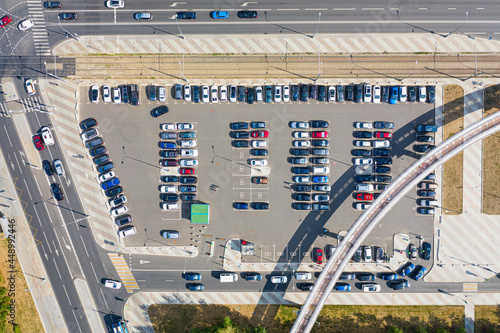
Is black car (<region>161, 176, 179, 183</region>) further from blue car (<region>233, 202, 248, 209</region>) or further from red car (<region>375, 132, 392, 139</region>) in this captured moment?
red car (<region>375, 132, 392, 139</region>)

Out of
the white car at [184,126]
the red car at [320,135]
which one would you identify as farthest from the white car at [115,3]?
the red car at [320,135]

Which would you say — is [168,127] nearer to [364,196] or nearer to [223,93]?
[223,93]

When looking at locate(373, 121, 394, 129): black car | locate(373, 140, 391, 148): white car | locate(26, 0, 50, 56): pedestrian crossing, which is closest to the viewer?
locate(373, 121, 394, 129): black car

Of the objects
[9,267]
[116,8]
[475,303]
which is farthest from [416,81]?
[9,267]

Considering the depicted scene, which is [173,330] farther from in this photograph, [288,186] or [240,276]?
[288,186]

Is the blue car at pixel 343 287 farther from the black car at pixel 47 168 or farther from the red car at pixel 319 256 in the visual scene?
the black car at pixel 47 168

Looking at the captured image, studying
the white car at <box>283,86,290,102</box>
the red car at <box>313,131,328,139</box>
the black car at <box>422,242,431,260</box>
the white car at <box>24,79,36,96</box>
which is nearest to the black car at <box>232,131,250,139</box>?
the white car at <box>283,86,290,102</box>
